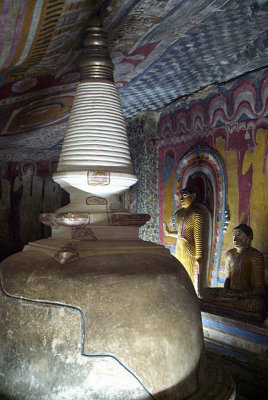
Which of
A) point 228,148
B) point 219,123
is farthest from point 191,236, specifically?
point 219,123

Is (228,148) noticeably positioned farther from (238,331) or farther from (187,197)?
(238,331)

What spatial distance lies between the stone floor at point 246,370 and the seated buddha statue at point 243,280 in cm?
49

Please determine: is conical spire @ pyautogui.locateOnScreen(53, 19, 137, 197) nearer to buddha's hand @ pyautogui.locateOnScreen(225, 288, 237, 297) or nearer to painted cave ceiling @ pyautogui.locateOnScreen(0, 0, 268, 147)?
painted cave ceiling @ pyautogui.locateOnScreen(0, 0, 268, 147)

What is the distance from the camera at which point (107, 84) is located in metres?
2.80

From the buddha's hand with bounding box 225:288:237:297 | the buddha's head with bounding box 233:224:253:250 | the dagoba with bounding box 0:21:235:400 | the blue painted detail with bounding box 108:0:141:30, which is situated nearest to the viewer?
the dagoba with bounding box 0:21:235:400

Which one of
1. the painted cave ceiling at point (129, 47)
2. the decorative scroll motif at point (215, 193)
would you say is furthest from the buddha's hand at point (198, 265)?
the painted cave ceiling at point (129, 47)

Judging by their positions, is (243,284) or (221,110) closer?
(243,284)

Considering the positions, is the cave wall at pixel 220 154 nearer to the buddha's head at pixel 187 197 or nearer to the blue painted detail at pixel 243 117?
the blue painted detail at pixel 243 117

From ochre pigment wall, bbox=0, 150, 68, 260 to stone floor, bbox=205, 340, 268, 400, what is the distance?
567cm

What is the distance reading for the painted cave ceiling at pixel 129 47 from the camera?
304 cm

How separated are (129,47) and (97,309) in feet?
9.59

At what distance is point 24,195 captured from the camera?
895 centimetres

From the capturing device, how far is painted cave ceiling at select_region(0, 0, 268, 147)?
304 cm

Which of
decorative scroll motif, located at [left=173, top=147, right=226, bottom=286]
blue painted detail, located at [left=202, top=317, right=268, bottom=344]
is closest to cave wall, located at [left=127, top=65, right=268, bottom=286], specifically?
decorative scroll motif, located at [left=173, top=147, right=226, bottom=286]
